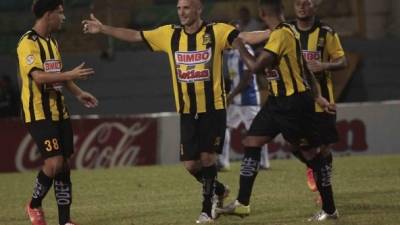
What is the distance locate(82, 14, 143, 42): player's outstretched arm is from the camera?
33.7ft

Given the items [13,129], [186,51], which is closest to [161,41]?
[186,51]

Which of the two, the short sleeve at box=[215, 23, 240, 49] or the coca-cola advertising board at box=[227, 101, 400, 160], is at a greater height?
the short sleeve at box=[215, 23, 240, 49]

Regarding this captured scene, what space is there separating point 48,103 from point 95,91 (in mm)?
11756

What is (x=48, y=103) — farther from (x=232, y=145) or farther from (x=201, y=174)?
(x=232, y=145)

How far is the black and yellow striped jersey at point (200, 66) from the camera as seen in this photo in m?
10.2

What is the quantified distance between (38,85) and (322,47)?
329 centimetres

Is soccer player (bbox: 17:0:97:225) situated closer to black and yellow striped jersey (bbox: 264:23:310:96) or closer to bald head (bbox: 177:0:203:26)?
bald head (bbox: 177:0:203:26)

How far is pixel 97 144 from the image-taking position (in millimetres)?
19203

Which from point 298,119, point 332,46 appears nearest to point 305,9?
point 332,46

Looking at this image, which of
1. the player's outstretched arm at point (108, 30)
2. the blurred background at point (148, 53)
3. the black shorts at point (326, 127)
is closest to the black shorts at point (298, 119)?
the black shorts at point (326, 127)

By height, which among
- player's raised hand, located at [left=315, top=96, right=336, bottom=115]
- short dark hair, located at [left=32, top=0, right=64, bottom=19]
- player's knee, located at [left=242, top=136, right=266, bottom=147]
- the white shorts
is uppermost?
short dark hair, located at [left=32, top=0, right=64, bottom=19]

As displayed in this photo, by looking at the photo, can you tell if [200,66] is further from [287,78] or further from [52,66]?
[52,66]

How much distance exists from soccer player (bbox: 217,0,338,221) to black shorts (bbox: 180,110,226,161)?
56cm

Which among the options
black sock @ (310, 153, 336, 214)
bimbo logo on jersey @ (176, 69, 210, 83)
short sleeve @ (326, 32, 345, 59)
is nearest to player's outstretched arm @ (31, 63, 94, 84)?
bimbo logo on jersey @ (176, 69, 210, 83)
